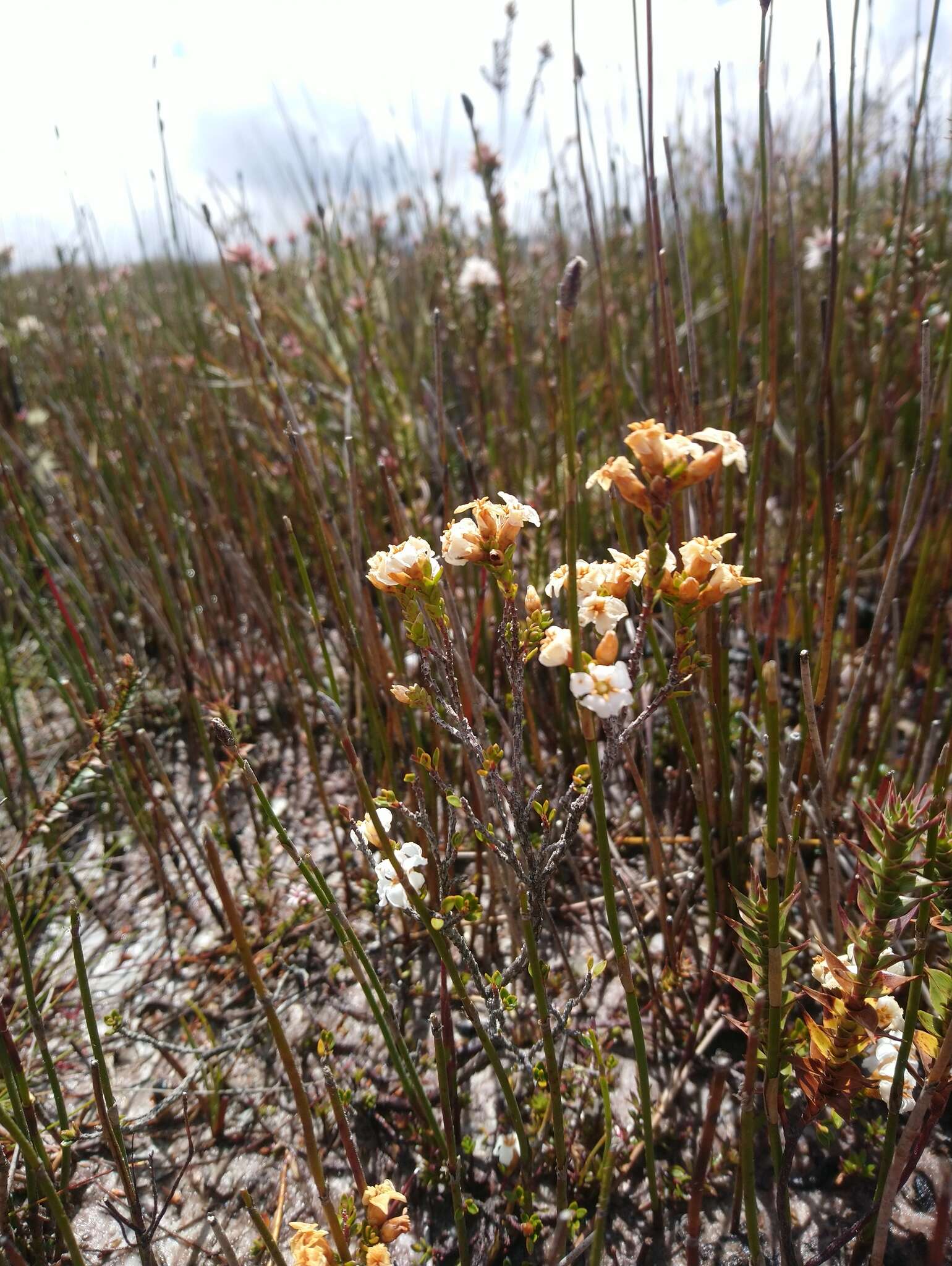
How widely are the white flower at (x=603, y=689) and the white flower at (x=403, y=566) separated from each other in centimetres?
17

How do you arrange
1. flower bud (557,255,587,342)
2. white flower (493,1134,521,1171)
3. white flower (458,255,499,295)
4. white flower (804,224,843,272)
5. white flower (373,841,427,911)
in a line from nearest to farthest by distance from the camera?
flower bud (557,255,587,342)
white flower (373,841,427,911)
white flower (493,1134,521,1171)
white flower (458,255,499,295)
white flower (804,224,843,272)

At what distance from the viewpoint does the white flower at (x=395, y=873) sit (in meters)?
0.65

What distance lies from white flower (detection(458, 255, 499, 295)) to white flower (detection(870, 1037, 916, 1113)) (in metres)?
1.97

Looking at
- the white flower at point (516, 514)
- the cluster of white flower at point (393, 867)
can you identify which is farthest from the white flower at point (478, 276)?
the cluster of white flower at point (393, 867)

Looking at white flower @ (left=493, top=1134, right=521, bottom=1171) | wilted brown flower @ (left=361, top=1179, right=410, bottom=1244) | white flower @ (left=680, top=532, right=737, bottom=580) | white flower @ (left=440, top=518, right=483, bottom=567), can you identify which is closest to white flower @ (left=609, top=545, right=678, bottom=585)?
white flower @ (left=680, top=532, right=737, bottom=580)

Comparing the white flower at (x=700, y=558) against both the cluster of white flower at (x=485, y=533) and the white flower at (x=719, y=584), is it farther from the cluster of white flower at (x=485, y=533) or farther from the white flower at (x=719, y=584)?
the cluster of white flower at (x=485, y=533)

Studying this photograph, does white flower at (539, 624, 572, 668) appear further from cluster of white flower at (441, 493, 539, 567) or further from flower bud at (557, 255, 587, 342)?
flower bud at (557, 255, 587, 342)

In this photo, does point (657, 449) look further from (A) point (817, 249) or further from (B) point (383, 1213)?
(A) point (817, 249)

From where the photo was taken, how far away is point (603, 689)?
0.49 metres

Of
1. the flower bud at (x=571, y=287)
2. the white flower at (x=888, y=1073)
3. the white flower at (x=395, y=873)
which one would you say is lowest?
the white flower at (x=888, y=1073)

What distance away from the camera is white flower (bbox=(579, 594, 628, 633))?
567mm

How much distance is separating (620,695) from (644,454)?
0.17 meters

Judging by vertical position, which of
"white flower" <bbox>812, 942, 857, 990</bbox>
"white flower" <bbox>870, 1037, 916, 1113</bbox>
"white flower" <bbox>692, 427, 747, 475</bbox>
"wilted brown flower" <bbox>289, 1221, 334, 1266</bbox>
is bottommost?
"white flower" <bbox>870, 1037, 916, 1113</bbox>

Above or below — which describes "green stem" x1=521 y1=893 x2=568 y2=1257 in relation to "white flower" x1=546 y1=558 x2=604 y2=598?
below
